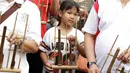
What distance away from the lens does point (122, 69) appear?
103 inches

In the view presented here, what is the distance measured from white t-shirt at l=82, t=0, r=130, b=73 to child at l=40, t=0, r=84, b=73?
1.79ft

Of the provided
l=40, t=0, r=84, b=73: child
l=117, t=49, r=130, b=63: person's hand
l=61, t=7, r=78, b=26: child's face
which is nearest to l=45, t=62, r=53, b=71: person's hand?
l=40, t=0, r=84, b=73: child

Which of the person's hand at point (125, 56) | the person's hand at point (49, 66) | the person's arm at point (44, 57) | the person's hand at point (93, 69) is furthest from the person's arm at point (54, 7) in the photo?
the person's hand at point (125, 56)

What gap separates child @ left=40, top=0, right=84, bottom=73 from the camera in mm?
3674

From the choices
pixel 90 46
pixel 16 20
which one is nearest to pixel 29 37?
pixel 16 20

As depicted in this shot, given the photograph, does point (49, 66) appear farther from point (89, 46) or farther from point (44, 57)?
point (89, 46)

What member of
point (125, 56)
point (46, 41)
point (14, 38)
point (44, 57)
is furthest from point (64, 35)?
point (125, 56)

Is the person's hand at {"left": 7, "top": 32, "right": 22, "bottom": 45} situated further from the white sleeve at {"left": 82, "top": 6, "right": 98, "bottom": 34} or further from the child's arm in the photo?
the child's arm

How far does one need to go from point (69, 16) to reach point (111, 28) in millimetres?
1100

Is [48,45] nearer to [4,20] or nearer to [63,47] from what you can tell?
[63,47]

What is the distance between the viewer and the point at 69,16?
13.0ft

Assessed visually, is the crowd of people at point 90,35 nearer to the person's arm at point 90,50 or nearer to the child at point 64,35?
the person's arm at point 90,50

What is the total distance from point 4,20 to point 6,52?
26cm

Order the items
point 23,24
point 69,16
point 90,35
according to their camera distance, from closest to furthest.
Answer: point 23,24
point 90,35
point 69,16
